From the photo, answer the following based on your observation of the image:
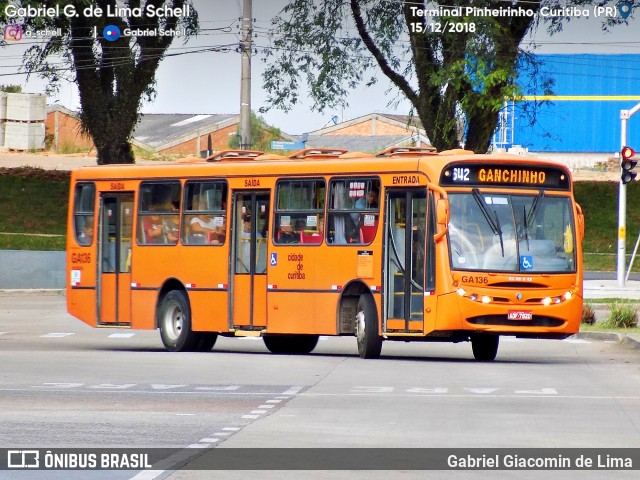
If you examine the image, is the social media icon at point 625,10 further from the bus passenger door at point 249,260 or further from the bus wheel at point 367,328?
the bus wheel at point 367,328

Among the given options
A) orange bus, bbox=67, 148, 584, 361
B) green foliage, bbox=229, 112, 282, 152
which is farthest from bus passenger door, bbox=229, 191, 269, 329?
green foliage, bbox=229, 112, 282, 152

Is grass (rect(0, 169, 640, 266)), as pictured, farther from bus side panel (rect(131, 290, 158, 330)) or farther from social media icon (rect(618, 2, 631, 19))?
bus side panel (rect(131, 290, 158, 330))

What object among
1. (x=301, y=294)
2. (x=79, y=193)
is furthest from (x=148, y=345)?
(x=301, y=294)

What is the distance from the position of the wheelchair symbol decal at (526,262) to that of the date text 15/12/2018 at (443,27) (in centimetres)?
1785

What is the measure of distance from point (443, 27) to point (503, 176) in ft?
60.6

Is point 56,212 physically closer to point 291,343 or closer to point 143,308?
point 143,308

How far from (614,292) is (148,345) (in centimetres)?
1587

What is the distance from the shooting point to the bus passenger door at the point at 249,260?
76.4ft

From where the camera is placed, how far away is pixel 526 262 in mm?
20828

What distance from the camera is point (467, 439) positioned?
12078mm

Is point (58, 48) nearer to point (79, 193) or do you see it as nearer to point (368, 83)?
point (368, 83)

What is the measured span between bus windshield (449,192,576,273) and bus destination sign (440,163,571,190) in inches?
7.0

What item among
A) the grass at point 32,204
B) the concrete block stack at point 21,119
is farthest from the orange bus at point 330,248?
the concrete block stack at point 21,119

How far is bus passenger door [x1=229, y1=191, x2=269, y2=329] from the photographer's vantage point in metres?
23.3
